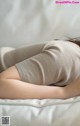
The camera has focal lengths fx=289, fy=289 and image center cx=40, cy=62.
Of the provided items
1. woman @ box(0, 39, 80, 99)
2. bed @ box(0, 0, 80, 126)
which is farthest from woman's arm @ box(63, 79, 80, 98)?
bed @ box(0, 0, 80, 126)

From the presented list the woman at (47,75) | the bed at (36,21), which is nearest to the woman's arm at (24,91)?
the woman at (47,75)

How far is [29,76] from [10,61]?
207 millimetres

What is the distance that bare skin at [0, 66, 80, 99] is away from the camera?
1.00 m

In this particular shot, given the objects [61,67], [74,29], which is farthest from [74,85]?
[74,29]

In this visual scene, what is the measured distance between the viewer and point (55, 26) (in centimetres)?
140

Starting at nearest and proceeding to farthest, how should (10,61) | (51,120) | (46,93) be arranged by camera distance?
(51,120) → (46,93) → (10,61)

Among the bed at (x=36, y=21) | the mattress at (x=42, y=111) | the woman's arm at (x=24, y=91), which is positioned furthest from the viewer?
the bed at (x=36, y=21)

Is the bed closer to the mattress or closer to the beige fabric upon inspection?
the beige fabric

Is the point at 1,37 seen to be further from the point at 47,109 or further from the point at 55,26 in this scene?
the point at 47,109

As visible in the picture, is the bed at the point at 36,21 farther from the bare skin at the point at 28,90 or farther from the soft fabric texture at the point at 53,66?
the bare skin at the point at 28,90

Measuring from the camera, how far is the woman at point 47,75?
1002 mm

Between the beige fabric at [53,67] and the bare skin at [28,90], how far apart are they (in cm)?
4

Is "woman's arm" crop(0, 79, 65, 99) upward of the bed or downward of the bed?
downward

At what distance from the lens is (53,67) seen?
1063 millimetres
